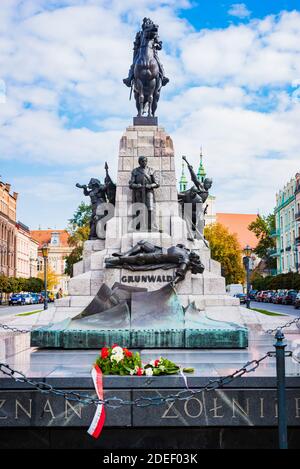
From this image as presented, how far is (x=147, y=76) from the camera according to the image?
19141 mm

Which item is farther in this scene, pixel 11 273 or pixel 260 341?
pixel 11 273

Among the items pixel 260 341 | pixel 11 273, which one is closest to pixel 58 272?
pixel 11 273

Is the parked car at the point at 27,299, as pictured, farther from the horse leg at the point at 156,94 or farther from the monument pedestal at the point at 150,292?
the horse leg at the point at 156,94

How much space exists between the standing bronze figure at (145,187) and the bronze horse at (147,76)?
2.84 m

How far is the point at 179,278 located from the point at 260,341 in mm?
5380

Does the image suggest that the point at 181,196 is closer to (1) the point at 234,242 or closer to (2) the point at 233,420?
(2) the point at 233,420

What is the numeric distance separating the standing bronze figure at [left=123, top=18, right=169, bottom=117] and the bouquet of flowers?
14525mm

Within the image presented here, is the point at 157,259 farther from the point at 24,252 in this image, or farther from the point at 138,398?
the point at 24,252

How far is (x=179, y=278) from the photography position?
50.8ft

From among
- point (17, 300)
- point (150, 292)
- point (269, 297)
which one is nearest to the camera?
point (150, 292)

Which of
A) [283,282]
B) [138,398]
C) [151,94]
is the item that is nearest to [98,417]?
[138,398]

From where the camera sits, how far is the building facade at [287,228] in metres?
73.4

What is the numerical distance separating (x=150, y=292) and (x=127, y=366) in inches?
136

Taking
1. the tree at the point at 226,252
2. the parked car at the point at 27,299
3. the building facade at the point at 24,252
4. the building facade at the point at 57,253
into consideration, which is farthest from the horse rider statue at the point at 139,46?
the building facade at the point at 57,253
